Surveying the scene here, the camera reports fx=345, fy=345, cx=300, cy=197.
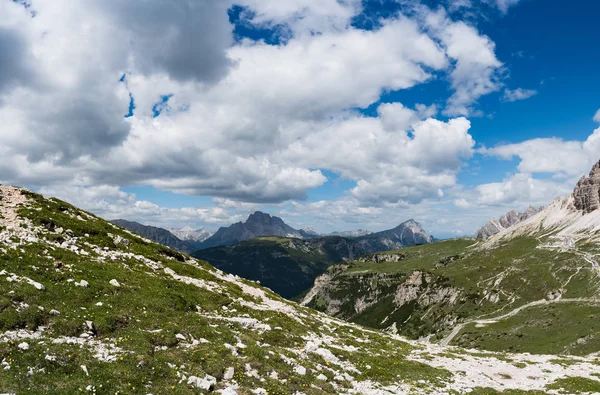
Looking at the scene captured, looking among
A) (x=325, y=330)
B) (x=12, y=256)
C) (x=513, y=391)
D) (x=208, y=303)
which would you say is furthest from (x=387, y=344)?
(x=12, y=256)

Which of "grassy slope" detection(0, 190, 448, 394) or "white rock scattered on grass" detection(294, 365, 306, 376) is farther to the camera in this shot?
"white rock scattered on grass" detection(294, 365, 306, 376)

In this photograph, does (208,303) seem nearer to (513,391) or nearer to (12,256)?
(12,256)

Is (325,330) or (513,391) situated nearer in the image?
(513,391)

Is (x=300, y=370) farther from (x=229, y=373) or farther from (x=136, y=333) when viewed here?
(x=136, y=333)

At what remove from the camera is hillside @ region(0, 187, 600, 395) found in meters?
18.0

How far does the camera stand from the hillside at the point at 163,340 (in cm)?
1802

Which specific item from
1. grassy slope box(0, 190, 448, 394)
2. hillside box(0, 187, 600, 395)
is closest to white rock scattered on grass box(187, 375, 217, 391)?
hillside box(0, 187, 600, 395)

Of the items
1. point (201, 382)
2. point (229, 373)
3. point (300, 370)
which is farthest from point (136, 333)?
point (300, 370)

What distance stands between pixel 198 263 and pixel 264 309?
19.6 meters

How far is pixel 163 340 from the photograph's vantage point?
22594 millimetres

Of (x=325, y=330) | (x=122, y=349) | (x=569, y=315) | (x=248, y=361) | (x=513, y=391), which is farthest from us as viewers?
(x=569, y=315)

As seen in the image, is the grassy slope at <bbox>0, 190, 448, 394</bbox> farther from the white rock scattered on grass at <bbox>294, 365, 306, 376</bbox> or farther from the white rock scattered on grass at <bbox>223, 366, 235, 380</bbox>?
the white rock scattered on grass at <bbox>294, 365, 306, 376</bbox>

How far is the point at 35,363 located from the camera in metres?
16.9

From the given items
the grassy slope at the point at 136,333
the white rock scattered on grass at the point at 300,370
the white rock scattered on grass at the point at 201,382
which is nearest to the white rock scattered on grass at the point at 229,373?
the grassy slope at the point at 136,333
